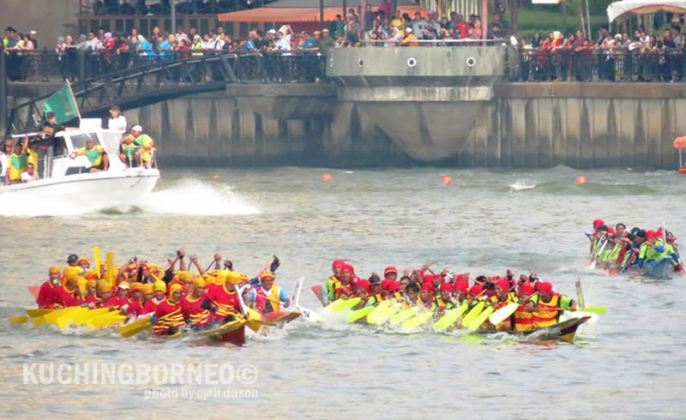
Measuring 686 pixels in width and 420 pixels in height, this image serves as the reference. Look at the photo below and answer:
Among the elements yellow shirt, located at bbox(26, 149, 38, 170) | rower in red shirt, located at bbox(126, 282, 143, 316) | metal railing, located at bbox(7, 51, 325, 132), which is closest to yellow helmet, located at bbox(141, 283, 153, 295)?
rower in red shirt, located at bbox(126, 282, 143, 316)

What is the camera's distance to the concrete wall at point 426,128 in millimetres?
59188

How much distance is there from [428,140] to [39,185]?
15.0 metres

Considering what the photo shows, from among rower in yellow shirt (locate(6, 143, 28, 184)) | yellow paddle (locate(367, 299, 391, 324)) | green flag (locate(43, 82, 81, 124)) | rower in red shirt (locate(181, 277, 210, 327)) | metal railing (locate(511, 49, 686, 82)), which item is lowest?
yellow paddle (locate(367, 299, 391, 324))

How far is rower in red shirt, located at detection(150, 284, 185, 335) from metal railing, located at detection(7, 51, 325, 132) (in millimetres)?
27070

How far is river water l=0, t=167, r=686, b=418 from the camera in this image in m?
30.2

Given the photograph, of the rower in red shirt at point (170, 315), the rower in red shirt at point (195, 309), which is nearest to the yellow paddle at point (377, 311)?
the rower in red shirt at point (195, 309)

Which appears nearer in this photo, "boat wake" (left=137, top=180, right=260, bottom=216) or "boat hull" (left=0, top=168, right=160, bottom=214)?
"boat hull" (left=0, top=168, right=160, bottom=214)

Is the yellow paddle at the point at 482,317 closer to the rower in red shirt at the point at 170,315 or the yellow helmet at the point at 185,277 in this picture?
the yellow helmet at the point at 185,277

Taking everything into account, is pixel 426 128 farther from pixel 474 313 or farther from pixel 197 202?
pixel 474 313

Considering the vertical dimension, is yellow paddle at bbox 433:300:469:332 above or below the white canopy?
below

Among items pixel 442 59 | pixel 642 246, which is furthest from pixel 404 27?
pixel 642 246

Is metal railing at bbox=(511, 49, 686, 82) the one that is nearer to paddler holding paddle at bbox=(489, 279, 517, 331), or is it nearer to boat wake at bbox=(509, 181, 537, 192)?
boat wake at bbox=(509, 181, 537, 192)

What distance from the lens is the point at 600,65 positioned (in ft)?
192

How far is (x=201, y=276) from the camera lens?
1347 inches
